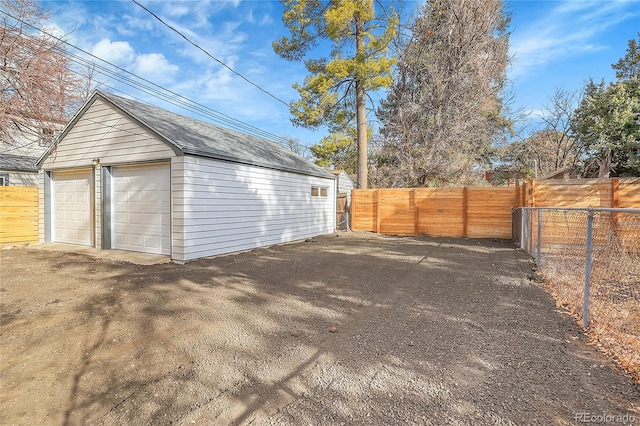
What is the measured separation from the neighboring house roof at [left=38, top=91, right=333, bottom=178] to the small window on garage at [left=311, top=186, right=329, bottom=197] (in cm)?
151

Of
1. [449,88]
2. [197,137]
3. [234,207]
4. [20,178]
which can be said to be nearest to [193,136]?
[197,137]

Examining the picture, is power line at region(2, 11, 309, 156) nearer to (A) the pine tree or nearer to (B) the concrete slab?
(A) the pine tree

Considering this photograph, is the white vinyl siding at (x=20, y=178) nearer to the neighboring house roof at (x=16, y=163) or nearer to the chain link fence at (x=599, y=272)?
the neighboring house roof at (x=16, y=163)

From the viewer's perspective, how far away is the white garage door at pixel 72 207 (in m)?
8.35

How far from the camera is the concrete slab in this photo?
6703mm

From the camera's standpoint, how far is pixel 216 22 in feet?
30.2

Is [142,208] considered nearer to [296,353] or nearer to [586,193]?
[296,353]

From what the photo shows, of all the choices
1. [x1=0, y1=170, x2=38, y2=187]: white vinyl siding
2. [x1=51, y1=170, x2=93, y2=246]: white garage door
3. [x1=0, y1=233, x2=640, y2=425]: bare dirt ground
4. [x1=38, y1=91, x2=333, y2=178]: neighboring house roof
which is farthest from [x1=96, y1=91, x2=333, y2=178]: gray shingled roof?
[x1=0, y1=170, x2=38, y2=187]: white vinyl siding

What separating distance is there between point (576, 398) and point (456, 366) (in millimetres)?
751

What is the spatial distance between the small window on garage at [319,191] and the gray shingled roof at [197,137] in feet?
4.82

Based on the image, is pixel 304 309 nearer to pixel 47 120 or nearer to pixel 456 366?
pixel 456 366

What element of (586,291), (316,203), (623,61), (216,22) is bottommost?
(586,291)

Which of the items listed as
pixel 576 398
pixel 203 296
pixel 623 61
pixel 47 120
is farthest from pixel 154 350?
pixel 623 61

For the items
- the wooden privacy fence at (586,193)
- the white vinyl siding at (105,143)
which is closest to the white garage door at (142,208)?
the white vinyl siding at (105,143)
